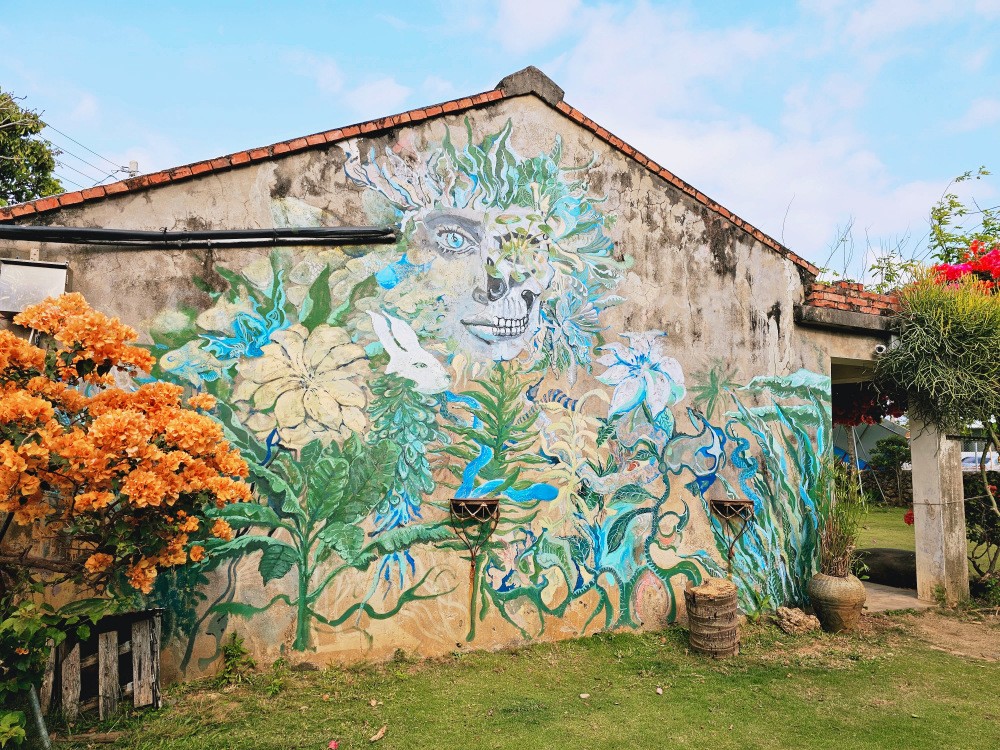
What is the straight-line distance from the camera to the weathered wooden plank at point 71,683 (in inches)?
148

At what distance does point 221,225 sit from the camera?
474 centimetres

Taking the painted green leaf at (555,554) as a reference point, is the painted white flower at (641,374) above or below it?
above

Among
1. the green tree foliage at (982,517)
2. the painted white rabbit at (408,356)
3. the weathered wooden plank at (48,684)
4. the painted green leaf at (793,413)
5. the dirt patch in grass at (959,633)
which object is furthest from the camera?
the green tree foliage at (982,517)

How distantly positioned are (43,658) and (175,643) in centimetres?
125

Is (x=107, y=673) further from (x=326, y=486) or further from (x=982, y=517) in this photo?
(x=982, y=517)

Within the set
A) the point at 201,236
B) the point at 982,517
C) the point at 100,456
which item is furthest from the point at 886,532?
the point at 100,456

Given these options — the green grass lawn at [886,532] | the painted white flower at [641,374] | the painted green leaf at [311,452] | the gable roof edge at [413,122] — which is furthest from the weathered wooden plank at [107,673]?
the green grass lawn at [886,532]


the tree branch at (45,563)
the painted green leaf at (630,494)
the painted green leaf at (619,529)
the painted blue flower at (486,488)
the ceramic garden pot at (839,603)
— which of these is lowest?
the ceramic garden pot at (839,603)

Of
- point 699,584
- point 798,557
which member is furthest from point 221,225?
point 798,557

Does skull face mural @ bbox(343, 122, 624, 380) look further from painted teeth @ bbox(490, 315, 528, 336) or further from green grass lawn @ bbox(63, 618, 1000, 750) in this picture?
green grass lawn @ bbox(63, 618, 1000, 750)

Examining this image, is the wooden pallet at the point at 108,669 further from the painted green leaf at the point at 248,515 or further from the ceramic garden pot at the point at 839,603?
the ceramic garden pot at the point at 839,603

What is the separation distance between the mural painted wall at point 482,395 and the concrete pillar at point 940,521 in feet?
4.58

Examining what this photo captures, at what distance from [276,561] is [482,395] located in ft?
6.73

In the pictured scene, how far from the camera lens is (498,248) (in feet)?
18.3
